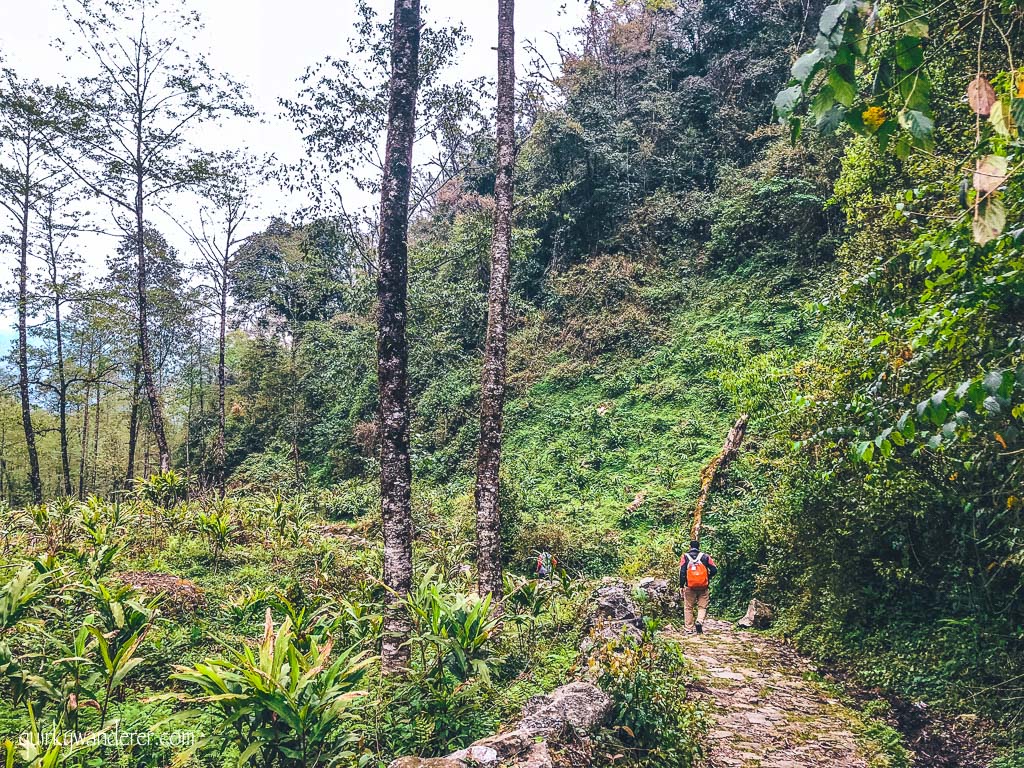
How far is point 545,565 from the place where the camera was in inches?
384

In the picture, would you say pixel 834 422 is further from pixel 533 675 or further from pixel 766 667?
pixel 533 675

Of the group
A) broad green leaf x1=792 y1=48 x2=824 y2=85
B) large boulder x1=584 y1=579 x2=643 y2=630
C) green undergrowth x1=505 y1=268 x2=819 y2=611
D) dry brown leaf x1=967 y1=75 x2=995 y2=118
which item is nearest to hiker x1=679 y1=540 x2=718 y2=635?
large boulder x1=584 y1=579 x2=643 y2=630

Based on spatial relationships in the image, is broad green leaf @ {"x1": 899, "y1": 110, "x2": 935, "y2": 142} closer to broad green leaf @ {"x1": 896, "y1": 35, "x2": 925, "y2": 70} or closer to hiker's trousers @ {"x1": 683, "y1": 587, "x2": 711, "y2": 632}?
broad green leaf @ {"x1": 896, "y1": 35, "x2": 925, "y2": 70}

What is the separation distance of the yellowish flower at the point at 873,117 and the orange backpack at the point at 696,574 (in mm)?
6654

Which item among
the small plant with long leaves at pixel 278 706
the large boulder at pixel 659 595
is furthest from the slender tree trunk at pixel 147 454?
the small plant with long leaves at pixel 278 706

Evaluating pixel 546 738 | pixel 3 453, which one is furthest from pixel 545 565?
pixel 3 453

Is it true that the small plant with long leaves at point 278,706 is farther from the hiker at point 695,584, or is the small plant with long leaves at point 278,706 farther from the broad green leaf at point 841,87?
the hiker at point 695,584

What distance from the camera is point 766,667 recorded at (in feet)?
19.3

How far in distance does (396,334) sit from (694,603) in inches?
218

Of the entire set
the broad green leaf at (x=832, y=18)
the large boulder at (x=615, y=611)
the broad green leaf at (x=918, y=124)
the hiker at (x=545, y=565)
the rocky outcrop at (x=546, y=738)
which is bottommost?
the hiker at (x=545, y=565)

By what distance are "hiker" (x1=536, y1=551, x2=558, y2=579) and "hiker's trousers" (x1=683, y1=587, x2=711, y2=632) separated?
8.20 feet

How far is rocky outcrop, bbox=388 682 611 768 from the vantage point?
9.69 ft

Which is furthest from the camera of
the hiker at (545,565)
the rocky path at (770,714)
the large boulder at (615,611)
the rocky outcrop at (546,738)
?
the hiker at (545,565)

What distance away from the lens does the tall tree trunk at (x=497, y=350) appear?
6.74m
